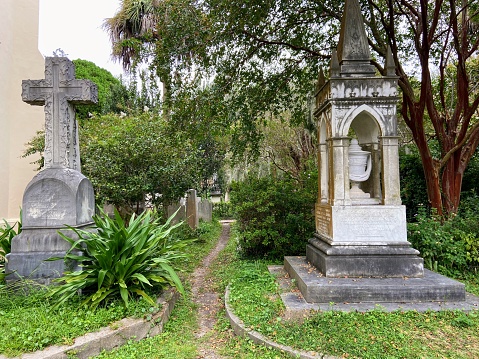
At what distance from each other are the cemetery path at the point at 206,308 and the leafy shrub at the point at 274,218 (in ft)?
4.12

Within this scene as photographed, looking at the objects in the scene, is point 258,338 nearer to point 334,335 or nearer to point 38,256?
point 334,335

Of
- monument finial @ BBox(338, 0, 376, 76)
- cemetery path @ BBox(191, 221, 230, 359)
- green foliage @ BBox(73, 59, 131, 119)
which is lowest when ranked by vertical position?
cemetery path @ BBox(191, 221, 230, 359)

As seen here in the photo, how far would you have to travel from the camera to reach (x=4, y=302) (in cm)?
401

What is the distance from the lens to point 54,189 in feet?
15.9

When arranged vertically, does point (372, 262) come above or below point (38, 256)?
below

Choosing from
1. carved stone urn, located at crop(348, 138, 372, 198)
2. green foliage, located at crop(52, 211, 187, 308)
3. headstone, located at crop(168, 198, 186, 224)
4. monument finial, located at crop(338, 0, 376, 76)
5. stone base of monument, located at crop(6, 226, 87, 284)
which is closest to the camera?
green foliage, located at crop(52, 211, 187, 308)

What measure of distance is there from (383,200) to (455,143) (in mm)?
3926

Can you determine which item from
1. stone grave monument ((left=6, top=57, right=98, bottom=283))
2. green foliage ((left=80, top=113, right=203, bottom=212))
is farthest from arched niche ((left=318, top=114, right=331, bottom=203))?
stone grave monument ((left=6, top=57, right=98, bottom=283))

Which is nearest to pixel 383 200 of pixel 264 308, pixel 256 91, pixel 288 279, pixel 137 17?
pixel 288 279

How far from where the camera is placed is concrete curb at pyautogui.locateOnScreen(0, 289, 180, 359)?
3059mm

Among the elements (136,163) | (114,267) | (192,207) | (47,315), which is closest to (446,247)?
(114,267)

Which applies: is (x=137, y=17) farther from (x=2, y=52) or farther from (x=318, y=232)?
(x=318, y=232)

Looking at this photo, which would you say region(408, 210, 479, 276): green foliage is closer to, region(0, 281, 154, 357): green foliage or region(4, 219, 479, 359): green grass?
region(4, 219, 479, 359): green grass

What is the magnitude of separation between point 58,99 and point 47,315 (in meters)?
3.36
